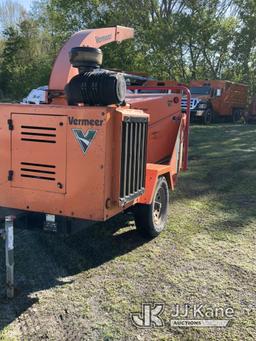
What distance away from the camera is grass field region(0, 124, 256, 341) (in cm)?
317

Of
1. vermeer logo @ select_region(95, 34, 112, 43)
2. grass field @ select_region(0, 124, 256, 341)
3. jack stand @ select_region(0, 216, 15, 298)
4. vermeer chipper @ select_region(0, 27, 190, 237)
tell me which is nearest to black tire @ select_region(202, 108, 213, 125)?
grass field @ select_region(0, 124, 256, 341)

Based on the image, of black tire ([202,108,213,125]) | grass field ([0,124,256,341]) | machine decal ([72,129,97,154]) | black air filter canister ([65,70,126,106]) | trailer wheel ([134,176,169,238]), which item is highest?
black air filter canister ([65,70,126,106])

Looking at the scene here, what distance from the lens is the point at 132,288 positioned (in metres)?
3.76

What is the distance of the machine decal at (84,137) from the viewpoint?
3613 millimetres

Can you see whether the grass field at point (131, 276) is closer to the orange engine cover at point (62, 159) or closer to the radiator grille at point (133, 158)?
the orange engine cover at point (62, 159)

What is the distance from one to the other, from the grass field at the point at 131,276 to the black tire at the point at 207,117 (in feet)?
45.5

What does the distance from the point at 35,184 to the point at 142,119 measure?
1.18 meters

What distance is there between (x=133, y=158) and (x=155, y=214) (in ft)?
4.15

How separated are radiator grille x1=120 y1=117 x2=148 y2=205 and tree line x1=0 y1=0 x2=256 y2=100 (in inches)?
884

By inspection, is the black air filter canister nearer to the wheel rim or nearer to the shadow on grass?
the shadow on grass

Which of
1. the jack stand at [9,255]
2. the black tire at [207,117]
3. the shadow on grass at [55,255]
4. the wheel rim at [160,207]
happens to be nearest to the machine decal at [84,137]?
the jack stand at [9,255]

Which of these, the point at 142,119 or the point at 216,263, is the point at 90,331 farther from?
the point at 142,119

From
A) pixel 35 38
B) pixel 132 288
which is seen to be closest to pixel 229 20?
pixel 35 38

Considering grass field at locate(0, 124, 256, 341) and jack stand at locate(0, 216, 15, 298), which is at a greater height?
jack stand at locate(0, 216, 15, 298)
